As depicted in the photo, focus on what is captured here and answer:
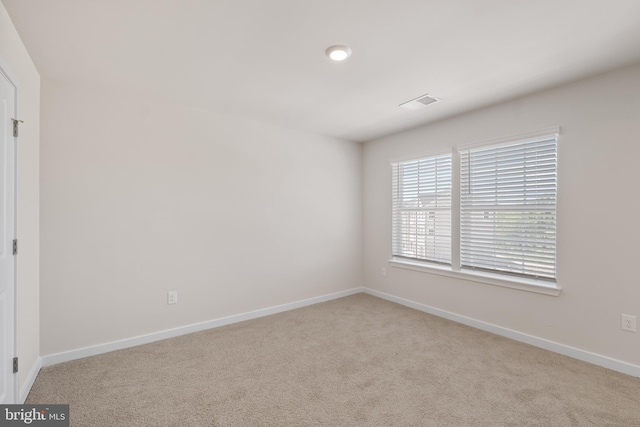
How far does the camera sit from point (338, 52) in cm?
213

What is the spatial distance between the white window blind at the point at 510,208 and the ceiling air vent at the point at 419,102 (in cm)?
78

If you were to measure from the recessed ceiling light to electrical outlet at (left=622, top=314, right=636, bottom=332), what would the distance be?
3.02 metres

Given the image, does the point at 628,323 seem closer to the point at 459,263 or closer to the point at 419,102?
the point at 459,263

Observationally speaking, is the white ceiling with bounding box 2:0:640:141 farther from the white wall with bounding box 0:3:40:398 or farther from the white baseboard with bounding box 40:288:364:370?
the white baseboard with bounding box 40:288:364:370

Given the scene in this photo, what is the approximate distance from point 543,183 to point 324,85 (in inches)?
89.8

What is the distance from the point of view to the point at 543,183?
284 cm

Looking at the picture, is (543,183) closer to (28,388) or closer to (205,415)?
(205,415)

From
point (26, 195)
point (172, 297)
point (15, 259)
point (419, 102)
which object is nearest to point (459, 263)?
point (419, 102)

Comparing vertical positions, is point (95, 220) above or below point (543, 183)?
below

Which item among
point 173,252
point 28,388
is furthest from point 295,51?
point 28,388

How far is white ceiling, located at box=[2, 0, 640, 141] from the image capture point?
1.72 m

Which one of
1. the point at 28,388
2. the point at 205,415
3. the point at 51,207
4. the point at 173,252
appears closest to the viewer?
the point at 205,415

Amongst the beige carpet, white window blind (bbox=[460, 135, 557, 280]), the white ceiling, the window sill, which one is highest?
the white ceiling

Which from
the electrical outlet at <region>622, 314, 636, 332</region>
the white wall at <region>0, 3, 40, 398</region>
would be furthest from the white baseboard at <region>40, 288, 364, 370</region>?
the electrical outlet at <region>622, 314, 636, 332</region>
